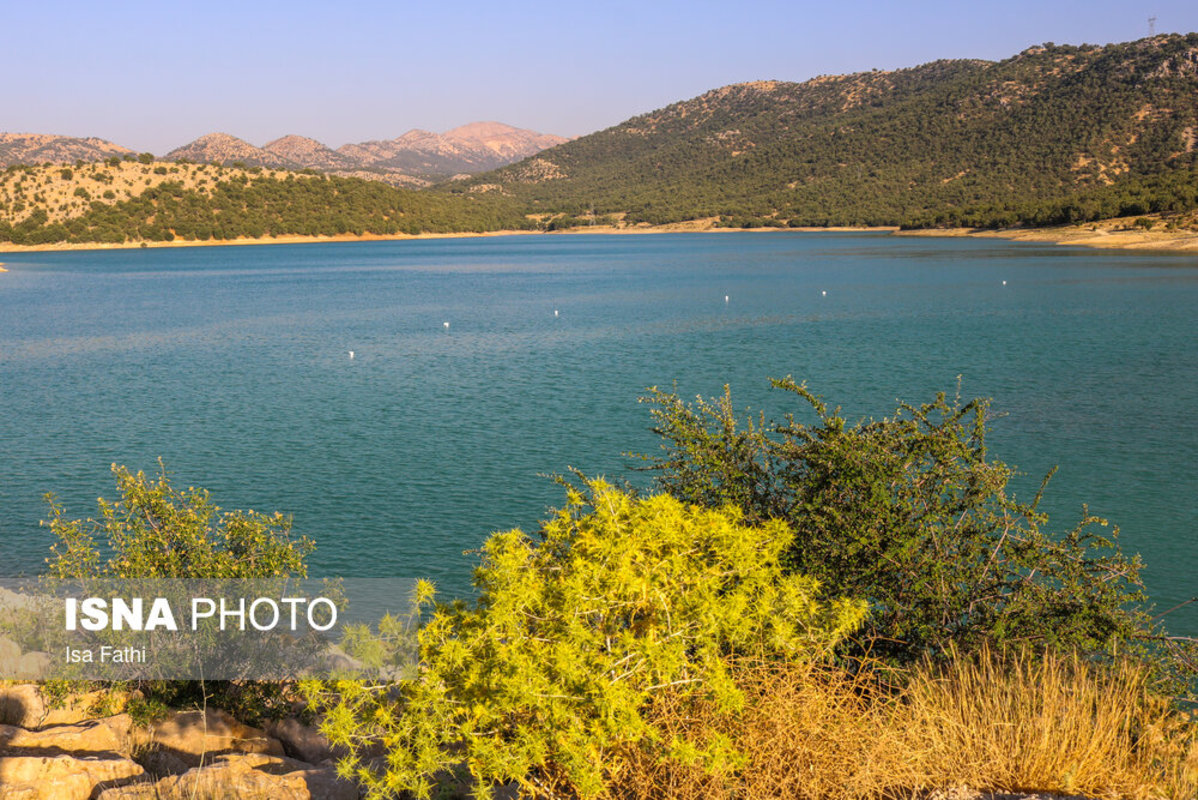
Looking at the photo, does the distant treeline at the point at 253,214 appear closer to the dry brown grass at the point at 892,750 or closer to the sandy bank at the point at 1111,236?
the sandy bank at the point at 1111,236

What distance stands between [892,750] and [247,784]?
409cm

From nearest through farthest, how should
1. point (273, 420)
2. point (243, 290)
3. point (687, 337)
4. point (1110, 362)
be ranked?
point (273, 420) < point (1110, 362) < point (687, 337) < point (243, 290)

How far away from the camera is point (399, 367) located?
34875 mm

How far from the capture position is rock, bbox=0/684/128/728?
298 inches

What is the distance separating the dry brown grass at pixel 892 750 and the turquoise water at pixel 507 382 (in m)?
8.37

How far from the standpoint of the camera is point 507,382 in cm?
3108

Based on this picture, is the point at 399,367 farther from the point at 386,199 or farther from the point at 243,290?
the point at 386,199

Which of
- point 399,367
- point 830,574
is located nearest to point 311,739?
point 830,574

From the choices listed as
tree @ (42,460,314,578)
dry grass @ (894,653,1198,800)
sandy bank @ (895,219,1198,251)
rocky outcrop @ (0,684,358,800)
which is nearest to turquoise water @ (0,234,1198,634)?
tree @ (42,460,314,578)

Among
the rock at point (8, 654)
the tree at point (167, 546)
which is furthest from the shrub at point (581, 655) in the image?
the rock at point (8, 654)

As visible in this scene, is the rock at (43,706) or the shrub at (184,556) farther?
the shrub at (184,556)

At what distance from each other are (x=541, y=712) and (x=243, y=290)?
70.4m

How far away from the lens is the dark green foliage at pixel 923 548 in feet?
25.1

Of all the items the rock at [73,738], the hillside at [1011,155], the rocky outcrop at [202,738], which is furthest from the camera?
the hillside at [1011,155]
